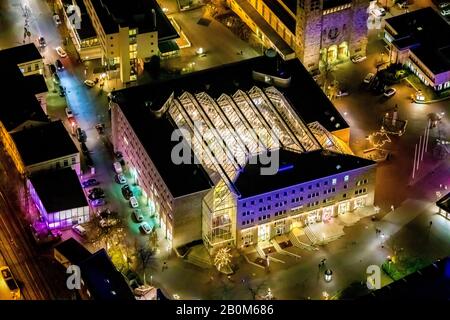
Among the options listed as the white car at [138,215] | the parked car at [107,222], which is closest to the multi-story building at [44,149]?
the parked car at [107,222]

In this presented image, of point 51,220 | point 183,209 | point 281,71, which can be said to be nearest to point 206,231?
point 183,209

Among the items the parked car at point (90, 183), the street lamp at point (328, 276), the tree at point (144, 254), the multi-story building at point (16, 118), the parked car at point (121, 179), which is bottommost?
the street lamp at point (328, 276)

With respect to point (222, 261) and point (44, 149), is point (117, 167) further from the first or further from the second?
point (222, 261)

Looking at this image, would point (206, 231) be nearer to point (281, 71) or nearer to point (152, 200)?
point (152, 200)

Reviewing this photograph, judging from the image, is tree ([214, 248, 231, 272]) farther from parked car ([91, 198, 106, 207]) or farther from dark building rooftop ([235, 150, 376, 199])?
parked car ([91, 198, 106, 207])

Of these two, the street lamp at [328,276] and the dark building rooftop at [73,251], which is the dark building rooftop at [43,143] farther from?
the street lamp at [328,276]

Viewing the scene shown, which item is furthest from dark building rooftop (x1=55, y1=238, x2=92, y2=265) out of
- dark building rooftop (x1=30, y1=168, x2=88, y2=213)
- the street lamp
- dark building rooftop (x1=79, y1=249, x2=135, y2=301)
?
the street lamp

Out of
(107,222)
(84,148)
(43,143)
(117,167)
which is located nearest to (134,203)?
(107,222)
